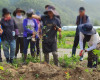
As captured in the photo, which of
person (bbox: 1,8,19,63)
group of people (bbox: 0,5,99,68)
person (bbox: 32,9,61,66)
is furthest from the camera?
person (bbox: 1,8,19,63)

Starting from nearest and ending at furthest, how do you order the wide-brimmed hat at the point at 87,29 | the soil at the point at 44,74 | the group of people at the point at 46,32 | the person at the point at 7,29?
1. the soil at the point at 44,74
2. the wide-brimmed hat at the point at 87,29
3. the group of people at the point at 46,32
4. the person at the point at 7,29

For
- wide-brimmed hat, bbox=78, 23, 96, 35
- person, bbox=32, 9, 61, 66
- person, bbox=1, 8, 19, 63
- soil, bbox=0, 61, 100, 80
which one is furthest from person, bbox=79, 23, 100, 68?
person, bbox=1, 8, 19, 63

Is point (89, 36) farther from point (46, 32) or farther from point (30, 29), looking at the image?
point (30, 29)

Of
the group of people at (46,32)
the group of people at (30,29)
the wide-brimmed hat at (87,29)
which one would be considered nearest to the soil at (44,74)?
the group of people at (46,32)

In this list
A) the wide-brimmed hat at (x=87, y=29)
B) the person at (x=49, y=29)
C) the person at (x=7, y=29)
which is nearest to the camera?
the wide-brimmed hat at (x=87, y=29)

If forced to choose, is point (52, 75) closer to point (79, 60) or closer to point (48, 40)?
point (48, 40)

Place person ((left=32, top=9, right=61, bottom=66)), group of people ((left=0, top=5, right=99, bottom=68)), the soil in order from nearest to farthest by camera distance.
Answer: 1. the soil
2. group of people ((left=0, top=5, right=99, bottom=68))
3. person ((left=32, top=9, right=61, bottom=66))

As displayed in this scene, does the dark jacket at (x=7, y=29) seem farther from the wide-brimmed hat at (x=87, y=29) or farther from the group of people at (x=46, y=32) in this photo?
the wide-brimmed hat at (x=87, y=29)

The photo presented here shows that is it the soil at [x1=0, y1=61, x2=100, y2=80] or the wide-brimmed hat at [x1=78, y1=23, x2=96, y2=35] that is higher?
the wide-brimmed hat at [x1=78, y1=23, x2=96, y2=35]

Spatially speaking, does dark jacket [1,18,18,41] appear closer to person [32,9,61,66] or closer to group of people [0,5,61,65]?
group of people [0,5,61,65]

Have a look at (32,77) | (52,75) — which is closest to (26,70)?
(32,77)

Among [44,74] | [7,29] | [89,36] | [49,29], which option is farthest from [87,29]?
[7,29]

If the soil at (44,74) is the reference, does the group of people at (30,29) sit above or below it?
above

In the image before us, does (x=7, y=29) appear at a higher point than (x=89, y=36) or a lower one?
higher
